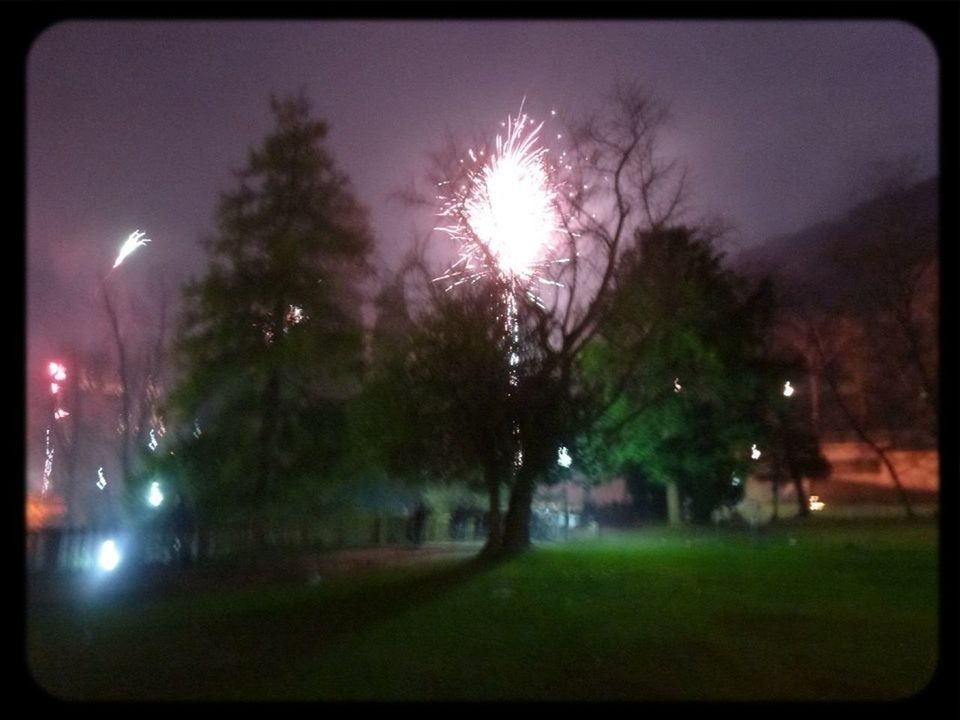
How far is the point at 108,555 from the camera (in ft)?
63.4

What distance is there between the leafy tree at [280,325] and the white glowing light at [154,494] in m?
0.86

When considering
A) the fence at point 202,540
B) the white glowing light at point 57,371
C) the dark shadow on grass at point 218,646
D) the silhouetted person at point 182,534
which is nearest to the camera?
the dark shadow on grass at point 218,646

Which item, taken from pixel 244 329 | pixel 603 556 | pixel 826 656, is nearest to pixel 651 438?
pixel 603 556

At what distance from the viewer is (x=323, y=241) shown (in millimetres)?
27766

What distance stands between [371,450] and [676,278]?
335 inches

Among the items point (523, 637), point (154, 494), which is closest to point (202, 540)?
point (154, 494)

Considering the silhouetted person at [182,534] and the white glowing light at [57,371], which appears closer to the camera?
the silhouetted person at [182,534]

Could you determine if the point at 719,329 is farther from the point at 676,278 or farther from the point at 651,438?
the point at 676,278

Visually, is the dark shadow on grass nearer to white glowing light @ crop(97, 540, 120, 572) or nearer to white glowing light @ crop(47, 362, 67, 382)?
white glowing light @ crop(97, 540, 120, 572)

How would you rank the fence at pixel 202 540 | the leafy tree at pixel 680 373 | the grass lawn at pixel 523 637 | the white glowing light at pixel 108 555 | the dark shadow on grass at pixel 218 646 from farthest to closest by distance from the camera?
the leafy tree at pixel 680 373, the white glowing light at pixel 108 555, the fence at pixel 202 540, the dark shadow on grass at pixel 218 646, the grass lawn at pixel 523 637

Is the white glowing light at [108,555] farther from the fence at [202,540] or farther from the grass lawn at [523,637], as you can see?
the grass lawn at [523,637]

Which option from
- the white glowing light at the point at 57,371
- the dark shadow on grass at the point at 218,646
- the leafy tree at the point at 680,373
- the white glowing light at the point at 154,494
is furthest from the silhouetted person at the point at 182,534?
the leafy tree at the point at 680,373

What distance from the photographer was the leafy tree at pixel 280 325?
2766 centimetres

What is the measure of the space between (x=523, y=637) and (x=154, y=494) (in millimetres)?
18801
